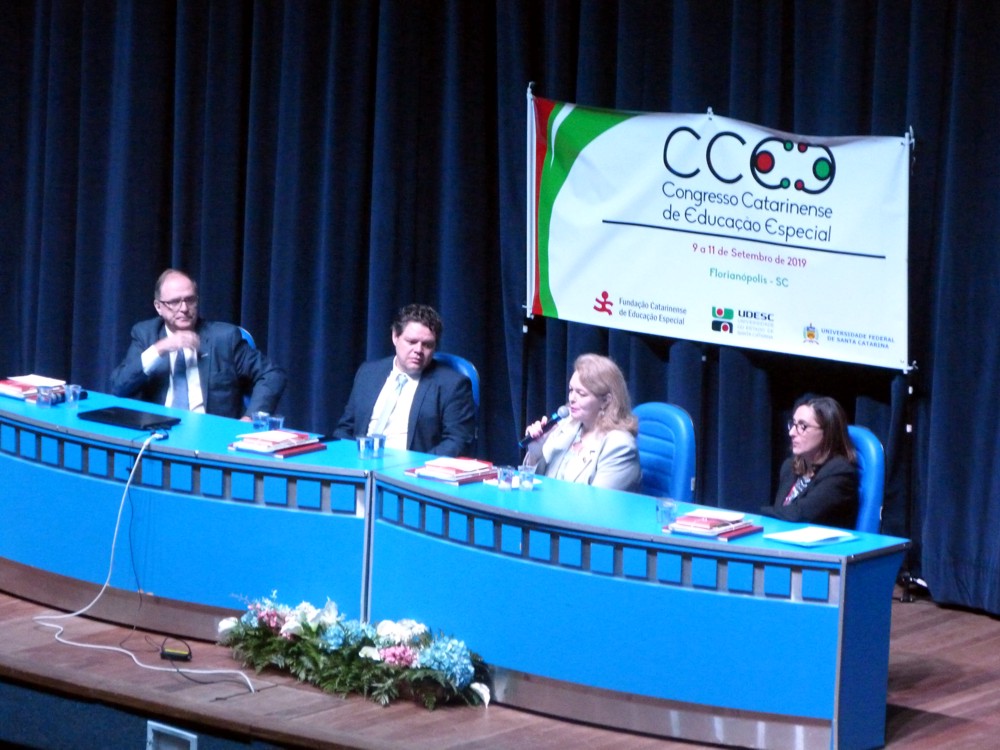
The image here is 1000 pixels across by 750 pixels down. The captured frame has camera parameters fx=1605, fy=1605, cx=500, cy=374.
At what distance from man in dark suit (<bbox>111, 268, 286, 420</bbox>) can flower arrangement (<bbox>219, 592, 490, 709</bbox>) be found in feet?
3.95

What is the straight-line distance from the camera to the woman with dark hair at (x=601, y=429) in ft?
16.1

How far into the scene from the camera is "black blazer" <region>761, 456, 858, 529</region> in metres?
4.73

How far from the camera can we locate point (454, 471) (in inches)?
185

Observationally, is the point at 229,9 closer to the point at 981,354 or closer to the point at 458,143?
the point at 458,143

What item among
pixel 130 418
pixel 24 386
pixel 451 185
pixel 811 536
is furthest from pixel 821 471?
A: pixel 24 386

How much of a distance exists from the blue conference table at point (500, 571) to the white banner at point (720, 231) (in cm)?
148

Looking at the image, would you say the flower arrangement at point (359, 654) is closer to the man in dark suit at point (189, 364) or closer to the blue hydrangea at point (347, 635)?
the blue hydrangea at point (347, 635)

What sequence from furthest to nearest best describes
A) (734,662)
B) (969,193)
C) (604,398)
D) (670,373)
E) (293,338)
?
1. (293,338)
2. (670,373)
3. (969,193)
4. (604,398)
5. (734,662)

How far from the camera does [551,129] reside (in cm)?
648

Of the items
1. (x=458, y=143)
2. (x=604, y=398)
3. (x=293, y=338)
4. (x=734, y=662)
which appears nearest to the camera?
(x=734, y=662)

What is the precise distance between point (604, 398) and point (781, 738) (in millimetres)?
1239

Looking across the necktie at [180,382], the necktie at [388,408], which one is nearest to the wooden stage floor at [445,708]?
the necktie at [180,382]

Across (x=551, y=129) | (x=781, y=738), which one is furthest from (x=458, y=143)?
(x=781, y=738)

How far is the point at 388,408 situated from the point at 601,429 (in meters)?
0.98
